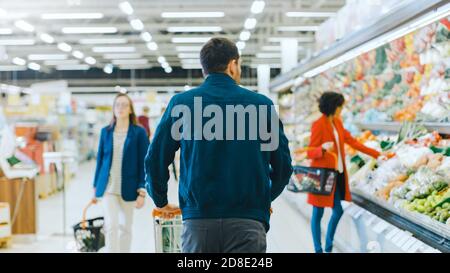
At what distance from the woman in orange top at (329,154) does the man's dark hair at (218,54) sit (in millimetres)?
2800

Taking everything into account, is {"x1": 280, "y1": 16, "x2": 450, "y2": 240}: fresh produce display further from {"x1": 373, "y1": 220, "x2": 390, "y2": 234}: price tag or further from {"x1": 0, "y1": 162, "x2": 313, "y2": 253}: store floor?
{"x1": 0, "y1": 162, "x2": 313, "y2": 253}: store floor

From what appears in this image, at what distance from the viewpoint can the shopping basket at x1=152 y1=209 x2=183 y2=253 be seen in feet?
9.86

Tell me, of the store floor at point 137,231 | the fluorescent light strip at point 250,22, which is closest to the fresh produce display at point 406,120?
the store floor at point 137,231

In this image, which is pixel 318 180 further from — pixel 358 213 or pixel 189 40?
pixel 189 40

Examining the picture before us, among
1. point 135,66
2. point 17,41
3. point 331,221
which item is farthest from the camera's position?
point 135,66

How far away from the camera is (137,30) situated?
16.3m

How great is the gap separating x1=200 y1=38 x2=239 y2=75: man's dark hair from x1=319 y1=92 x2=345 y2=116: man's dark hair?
2.84 metres

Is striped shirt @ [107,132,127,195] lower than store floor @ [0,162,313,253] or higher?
higher

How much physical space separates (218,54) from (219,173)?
493 mm

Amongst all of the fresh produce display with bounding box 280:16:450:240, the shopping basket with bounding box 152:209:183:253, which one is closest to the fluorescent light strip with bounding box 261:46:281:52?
the fresh produce display with bounding box 280:16:450:240

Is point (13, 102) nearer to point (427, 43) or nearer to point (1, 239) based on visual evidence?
point (1, 239)

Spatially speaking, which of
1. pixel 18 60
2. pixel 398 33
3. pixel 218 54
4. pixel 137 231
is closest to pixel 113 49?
pixel 18 60
